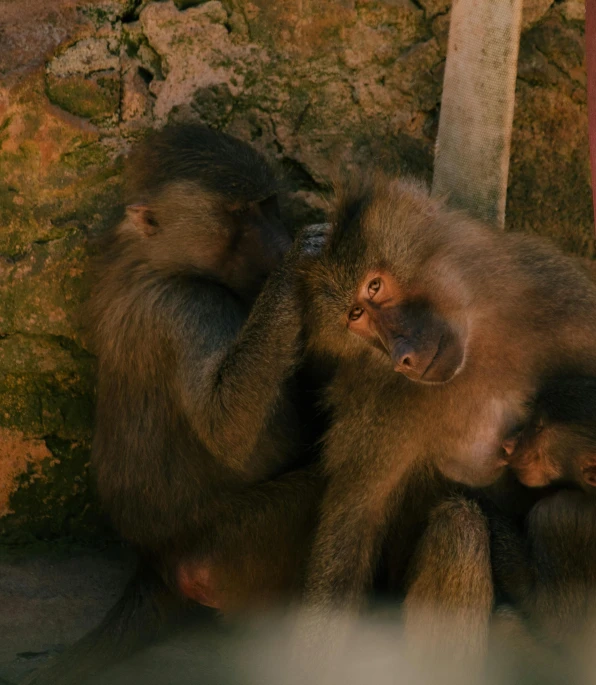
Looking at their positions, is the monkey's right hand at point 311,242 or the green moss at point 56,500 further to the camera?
the green moss at point 56,500

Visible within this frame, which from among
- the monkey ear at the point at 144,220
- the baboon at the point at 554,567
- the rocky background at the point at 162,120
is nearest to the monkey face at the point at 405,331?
the baboon at the point at 554,567

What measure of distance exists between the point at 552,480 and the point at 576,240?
4.62 feet

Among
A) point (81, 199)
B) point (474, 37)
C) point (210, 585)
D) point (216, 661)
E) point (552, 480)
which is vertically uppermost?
point (474, 37)

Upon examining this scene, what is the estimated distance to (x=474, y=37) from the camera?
3785 mm

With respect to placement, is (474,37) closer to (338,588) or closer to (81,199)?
(81,199)

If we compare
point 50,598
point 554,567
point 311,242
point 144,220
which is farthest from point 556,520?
point 50,598

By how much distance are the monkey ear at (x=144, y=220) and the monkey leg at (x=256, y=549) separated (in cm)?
95

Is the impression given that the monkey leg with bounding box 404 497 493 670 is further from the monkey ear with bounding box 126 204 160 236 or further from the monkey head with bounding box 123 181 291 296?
the monkey ear with bounding box 126 204 160 236

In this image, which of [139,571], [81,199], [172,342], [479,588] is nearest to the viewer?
[479,588]

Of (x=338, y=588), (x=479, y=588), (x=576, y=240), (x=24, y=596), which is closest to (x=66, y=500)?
(x=24, y=596)

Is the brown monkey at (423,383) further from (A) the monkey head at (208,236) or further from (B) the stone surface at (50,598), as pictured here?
(B) the stone surface at (50,598)

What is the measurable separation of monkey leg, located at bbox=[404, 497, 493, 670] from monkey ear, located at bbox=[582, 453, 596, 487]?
14.2 inches

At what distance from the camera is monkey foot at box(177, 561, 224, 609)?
3.66 meters

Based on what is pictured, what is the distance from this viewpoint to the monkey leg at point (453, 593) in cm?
326
